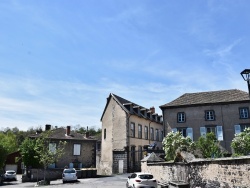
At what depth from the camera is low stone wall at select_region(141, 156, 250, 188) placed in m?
8.61

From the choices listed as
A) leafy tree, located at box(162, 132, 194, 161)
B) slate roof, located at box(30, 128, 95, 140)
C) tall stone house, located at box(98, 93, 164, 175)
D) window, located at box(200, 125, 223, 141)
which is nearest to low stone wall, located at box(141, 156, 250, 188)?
leafy tree, located at box(162, 132, 194, 161)

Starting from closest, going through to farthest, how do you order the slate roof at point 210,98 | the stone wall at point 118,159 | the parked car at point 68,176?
the parked car at point 68,176, the stone wall at point 118,159, the slate roof at point 210,98

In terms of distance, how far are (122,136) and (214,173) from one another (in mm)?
24934

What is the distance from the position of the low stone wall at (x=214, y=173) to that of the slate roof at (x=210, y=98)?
62.5 ft

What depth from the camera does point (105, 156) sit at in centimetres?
3697

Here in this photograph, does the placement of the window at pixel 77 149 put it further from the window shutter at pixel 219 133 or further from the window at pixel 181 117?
the window shutter at pixel 219 133

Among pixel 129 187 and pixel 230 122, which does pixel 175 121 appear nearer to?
pixel 230 122

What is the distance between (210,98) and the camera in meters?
34.4

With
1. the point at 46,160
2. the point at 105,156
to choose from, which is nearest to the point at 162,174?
the point at 46,160

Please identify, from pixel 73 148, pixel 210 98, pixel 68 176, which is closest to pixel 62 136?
pixel 73 148

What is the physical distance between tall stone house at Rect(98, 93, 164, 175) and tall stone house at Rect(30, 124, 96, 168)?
9.17ft

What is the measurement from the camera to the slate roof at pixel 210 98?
32744 millimetres

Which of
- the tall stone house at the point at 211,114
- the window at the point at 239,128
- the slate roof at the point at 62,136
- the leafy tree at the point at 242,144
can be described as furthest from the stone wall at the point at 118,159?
the window at the point at 239,128

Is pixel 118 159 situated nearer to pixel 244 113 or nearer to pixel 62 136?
pixel 62 136
